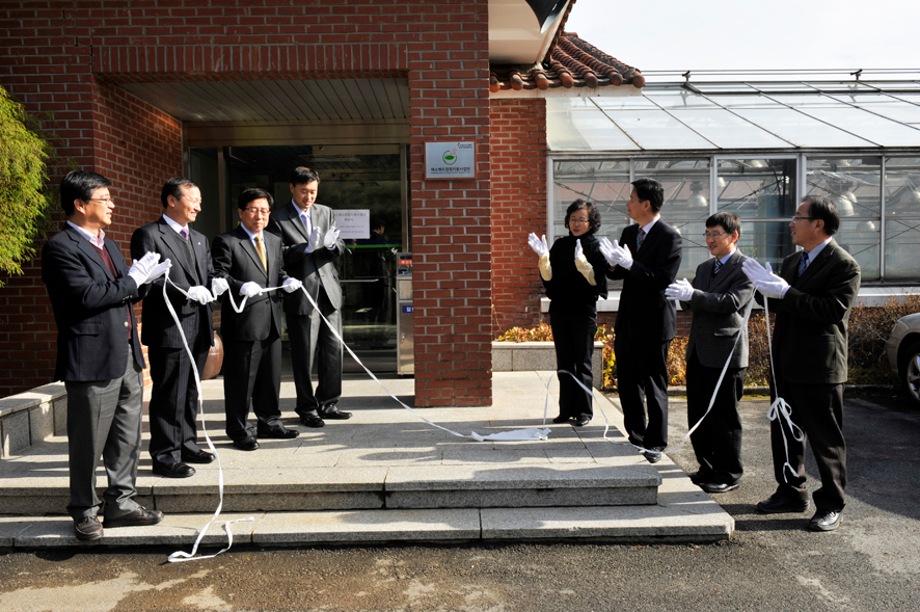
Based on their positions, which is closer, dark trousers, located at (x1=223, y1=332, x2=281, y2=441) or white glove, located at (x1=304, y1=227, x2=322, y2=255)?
dark trousers, located at (x1=223, y1=332, x2=281, y2=441)

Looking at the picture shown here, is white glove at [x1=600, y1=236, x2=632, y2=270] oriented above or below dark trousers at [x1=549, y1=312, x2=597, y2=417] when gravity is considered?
above

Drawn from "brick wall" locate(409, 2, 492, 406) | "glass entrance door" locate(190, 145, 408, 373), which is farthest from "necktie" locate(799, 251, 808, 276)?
"glass entrance door" locate(190, 145, 408, 373)

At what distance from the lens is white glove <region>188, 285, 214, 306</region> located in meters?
4.86

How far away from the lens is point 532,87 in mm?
9367

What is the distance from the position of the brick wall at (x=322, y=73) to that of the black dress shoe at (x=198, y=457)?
216 centimetres

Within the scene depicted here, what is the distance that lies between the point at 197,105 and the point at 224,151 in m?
1.20

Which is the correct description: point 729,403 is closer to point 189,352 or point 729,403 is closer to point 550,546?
point 550,546

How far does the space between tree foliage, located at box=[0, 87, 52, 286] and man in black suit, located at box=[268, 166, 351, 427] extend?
1876 millimetres

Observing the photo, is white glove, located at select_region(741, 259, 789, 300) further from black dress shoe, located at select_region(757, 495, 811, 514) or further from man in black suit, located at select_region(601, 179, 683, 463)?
black dress shoe, located at select_region(757, 495, 811, 514)

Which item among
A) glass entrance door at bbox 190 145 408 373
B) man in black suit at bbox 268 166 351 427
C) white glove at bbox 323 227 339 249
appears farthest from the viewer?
glass entrance door at bbox 190 145 408 373

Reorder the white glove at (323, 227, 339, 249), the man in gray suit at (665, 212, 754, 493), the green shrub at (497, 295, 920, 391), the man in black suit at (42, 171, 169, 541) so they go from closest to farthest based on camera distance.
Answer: the man in black suit at (42, 171, 169, 541)
the man in gray suit at (665, 212, 754, 493)
the white glove at (323, 227, 339, 249)
the green shrub at (497, 295, 920, 391)

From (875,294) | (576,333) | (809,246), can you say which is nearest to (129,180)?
(576,333)

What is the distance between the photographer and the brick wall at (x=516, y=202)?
10359 millimetres

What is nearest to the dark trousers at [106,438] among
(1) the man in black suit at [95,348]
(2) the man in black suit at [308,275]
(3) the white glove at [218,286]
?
(1) the man in black suit at [95,348]
